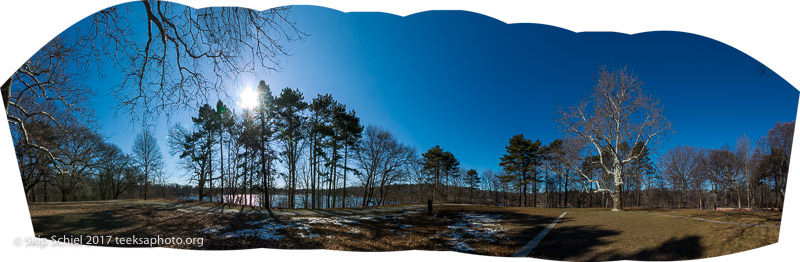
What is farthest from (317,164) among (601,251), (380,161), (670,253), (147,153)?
(670,253)

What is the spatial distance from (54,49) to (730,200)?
6.98 metres

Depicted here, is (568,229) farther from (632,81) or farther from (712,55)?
(712,55)

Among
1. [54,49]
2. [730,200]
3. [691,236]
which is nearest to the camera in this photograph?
[691,236]

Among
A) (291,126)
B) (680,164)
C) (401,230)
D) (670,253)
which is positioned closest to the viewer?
(670,253)

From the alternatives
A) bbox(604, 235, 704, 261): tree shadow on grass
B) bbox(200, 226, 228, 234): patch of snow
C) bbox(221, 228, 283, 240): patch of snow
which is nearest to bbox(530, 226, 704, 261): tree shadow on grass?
bbox(604, 235, 704, 261): tree shadow on grass

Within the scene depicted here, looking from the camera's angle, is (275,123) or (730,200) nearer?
(275,123)

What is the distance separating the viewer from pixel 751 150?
7.67ft

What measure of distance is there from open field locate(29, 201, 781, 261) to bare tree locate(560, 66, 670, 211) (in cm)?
63

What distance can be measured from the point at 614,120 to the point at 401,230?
2.58 m

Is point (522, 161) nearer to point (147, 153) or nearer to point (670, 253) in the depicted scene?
point (670, 253)

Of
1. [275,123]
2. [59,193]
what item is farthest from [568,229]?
[59,193]

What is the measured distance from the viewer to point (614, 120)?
106 inches

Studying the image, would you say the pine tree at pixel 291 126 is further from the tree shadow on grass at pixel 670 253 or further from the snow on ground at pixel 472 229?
the tree shadow on grass at pixel 670 253

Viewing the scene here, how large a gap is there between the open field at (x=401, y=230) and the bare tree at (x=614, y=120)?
0.63 metres
